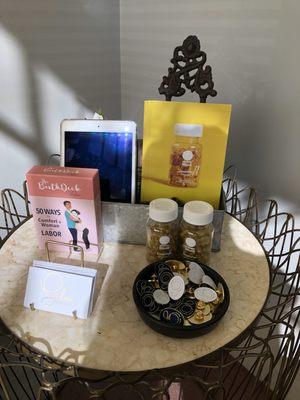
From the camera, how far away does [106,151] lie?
83cm

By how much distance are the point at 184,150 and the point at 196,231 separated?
20 cm

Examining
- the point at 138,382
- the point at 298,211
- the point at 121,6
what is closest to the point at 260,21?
the point at 298,211

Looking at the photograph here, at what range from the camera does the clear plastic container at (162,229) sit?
0.71 m

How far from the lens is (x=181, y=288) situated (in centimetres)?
65

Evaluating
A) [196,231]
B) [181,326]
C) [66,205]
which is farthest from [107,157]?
[181,326]

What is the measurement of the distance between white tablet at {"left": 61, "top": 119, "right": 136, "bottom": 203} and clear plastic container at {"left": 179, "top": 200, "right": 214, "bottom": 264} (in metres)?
0.17

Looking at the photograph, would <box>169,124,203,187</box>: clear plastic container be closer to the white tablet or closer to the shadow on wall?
the white tablet

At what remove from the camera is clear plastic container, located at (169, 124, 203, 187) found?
0.79 metres

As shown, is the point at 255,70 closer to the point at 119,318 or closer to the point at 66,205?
the point at 66,205

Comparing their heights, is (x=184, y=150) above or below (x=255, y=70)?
below

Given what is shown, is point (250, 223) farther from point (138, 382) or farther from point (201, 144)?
point (138, 382)

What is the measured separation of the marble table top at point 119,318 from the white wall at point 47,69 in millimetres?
541

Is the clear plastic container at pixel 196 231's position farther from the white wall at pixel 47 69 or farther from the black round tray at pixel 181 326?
the white wall at pixel 47 69

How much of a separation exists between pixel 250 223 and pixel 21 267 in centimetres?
67
